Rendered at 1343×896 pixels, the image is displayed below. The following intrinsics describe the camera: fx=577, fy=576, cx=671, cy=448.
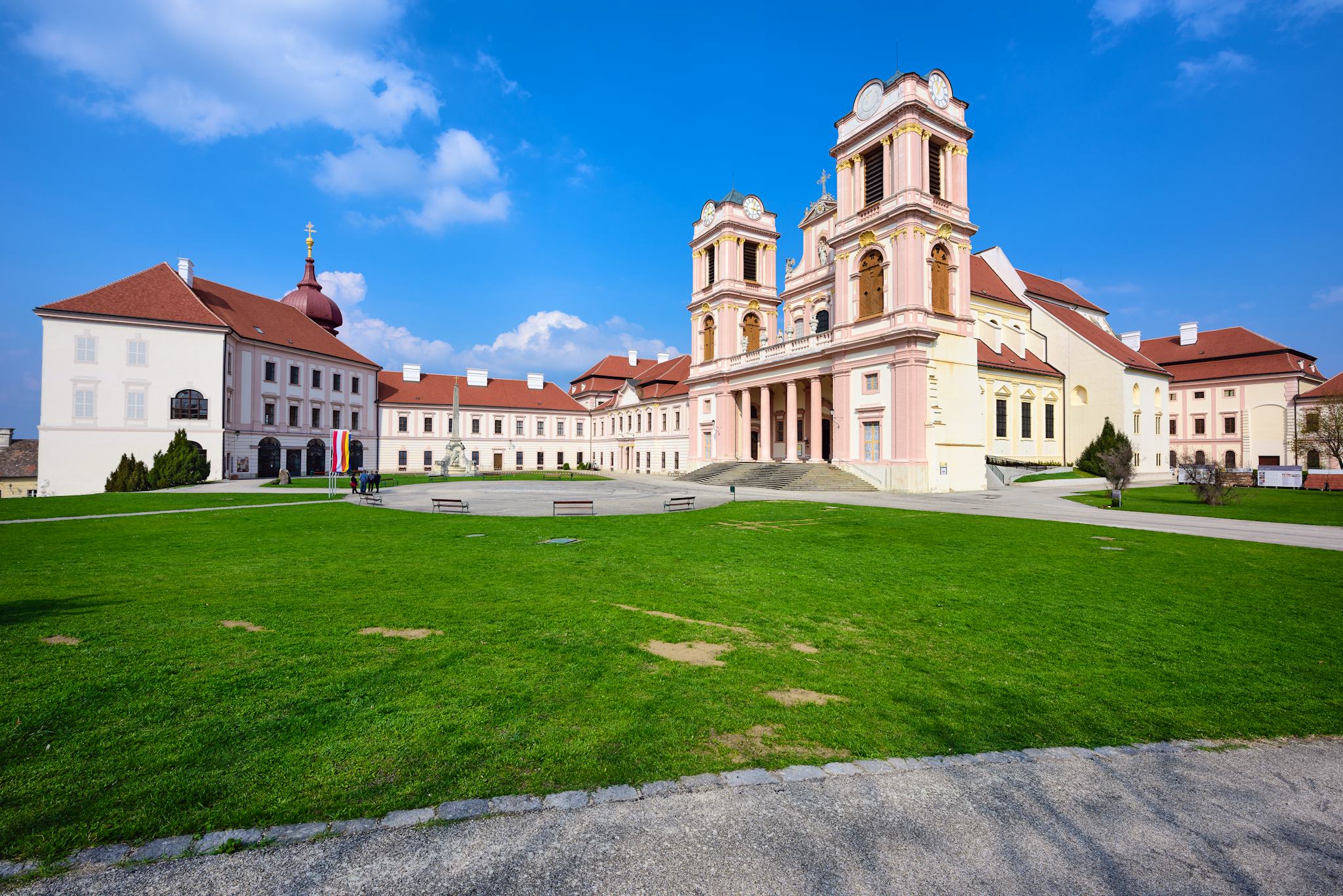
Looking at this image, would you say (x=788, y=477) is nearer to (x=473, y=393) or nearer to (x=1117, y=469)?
(x=1117, y=469)

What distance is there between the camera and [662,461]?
192ft

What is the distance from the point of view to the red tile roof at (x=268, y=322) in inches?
1705

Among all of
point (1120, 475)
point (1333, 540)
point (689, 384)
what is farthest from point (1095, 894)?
point (689, 384)

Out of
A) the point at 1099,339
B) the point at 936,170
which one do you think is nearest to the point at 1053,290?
the point at 1099,339

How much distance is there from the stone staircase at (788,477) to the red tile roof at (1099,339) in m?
26.3

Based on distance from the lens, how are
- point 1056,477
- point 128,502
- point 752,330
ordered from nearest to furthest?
point 128,502
point 1056,477
point 752,330

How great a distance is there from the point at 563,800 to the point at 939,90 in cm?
4161

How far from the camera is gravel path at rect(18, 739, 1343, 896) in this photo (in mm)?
2727

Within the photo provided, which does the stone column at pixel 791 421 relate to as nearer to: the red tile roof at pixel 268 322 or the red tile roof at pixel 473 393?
the red tile roof at pixel 473 393

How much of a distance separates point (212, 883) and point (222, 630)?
4.70 meters

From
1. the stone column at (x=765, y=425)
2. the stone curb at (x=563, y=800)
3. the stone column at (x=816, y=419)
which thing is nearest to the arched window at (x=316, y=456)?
the stone column at (x=765, y=425)

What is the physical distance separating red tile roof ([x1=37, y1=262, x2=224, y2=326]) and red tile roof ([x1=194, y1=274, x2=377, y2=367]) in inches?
42.7

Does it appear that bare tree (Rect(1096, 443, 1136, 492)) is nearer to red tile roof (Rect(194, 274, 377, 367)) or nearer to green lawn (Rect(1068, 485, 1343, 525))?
green lawn (Rect(1068, 485, 1343, 525))

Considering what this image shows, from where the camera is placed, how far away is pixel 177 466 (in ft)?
111
